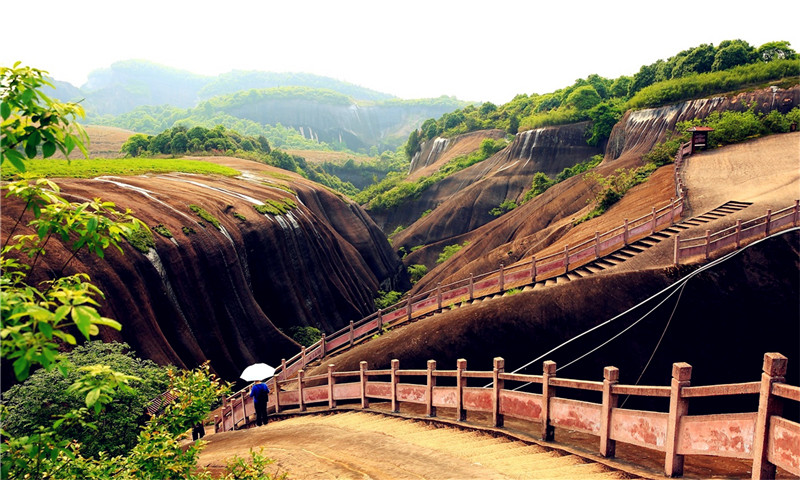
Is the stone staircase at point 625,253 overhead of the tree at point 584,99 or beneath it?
beneath

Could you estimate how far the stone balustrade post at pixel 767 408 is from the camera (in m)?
5.23

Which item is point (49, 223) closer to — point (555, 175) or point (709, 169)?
point (709, 169)

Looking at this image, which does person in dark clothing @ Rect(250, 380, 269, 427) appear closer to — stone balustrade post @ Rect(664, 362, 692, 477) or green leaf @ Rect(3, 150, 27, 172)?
stone balustrade post @ Rect(664, 362, 692, 477)

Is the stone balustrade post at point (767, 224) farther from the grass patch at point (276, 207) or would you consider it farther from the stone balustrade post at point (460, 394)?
the grass patch at point (276, 207)

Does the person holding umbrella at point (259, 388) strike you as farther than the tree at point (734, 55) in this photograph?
No

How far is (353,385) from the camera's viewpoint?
1288cm

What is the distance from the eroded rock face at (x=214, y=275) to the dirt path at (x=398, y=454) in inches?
278

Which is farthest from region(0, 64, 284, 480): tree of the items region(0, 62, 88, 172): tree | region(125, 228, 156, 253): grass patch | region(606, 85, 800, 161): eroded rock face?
region(606, 85, 800, 161): eroded rock face

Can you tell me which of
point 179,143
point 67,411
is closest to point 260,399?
point 67,411

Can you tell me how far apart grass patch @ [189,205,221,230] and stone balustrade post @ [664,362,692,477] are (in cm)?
2037

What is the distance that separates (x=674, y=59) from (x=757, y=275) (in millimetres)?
42377

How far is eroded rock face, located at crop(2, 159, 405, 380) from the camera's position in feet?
51.3

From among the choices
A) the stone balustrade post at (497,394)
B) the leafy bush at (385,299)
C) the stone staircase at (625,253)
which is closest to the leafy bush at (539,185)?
the leafy bush at (385,299)

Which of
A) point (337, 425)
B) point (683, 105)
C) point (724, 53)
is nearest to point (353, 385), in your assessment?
point (337, 425)
